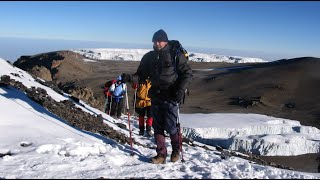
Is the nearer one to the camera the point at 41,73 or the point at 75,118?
the point at 75,118

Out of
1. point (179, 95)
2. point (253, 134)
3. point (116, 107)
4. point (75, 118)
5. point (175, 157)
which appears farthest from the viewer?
point (253, 134)

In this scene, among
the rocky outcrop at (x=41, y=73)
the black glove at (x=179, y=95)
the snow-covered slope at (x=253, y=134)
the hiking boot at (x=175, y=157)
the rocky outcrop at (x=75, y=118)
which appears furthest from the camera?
the rocky outcrop at (x=41, y=73)

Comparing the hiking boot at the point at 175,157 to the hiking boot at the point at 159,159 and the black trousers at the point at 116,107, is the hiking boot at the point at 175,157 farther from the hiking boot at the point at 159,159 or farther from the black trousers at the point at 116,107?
the black trousers at the point at 116,107

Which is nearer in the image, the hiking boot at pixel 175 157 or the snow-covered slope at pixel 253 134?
the hiking boot at pixel 175 157

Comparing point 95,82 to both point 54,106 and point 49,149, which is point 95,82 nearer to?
point 54,106

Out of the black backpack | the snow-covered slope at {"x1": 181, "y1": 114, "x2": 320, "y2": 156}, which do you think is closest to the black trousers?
the snow-covered slope at {"x1": 181, "y1": 114, "x2": 320, "y2": 156}

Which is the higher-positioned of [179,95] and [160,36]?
[160,36]

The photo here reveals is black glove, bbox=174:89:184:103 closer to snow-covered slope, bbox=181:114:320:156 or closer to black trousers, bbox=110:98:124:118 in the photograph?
black trousers, bbox=110:98:124:118

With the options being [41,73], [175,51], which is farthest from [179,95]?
[41,73]

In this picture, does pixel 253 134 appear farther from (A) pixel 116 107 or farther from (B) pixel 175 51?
(B) pixel 175 51

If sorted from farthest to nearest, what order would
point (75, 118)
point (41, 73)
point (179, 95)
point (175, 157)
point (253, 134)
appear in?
point (41, 73) < point (253, 134) < point (75, 118) < point (175, 157) < point (179, 95)

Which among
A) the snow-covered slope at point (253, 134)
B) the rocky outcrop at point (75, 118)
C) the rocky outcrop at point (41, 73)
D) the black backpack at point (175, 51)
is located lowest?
the snow-covered slope at point (253, 134)

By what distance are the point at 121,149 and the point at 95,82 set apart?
3886 centimetres

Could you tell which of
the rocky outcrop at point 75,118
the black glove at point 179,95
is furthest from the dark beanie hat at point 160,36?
the rocky outcrop at point 75,118
